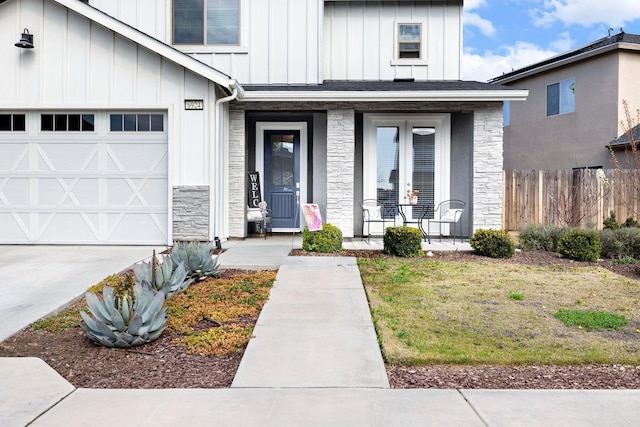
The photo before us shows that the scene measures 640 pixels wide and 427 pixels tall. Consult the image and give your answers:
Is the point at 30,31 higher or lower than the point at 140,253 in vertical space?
higher

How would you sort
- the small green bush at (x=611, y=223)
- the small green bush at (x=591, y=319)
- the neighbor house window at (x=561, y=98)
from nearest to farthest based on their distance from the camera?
the small green bush at (x=591, y=319) → the small green bush at (x=611, y=223) → the neighbor house window at (x=561, y=98)

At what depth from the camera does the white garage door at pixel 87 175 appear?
9695 millimetres

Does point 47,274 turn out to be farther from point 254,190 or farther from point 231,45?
point 231,45

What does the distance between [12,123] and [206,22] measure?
446cm

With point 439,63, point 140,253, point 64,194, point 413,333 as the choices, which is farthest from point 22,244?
point 439,63

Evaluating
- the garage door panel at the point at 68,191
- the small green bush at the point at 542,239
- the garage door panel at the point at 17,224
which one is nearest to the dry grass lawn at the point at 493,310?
the small green bush at the point at 542,239

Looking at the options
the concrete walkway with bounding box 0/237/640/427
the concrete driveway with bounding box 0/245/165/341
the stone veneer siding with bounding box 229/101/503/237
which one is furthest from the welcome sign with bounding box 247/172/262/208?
the concrete walkway with bounding box 0/237/640/427

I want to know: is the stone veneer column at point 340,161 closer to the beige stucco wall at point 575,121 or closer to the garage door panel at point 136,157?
the garage door panel at point 136,157

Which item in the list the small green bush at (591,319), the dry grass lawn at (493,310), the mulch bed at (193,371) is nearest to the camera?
the mulch bed at (193,371)

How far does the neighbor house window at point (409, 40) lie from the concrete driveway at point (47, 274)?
23.8ft

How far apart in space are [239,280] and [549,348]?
401 centimetres

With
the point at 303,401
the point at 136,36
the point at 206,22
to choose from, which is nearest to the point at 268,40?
the point at 206,22

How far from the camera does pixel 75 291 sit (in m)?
6.38

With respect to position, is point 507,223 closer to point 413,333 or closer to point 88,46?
point 413,333
